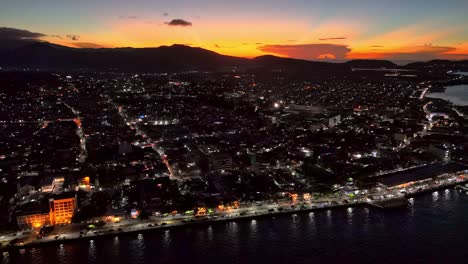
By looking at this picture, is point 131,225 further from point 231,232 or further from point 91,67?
point 91,67

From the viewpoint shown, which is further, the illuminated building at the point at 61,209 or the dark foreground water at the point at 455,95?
the dark foreground water at the point at 455,95

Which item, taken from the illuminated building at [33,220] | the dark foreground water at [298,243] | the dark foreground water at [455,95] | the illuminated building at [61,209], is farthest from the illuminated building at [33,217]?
the dark foreground water at [455,95]

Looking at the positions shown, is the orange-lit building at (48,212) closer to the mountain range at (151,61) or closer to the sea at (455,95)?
the sea at (455,95)

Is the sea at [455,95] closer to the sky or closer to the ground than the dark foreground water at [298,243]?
closer to the sky

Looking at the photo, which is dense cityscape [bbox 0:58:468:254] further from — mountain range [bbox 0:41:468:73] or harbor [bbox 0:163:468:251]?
mountain range [bbox 0:41:468:73]

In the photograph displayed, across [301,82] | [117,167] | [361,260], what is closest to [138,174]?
[117,167]

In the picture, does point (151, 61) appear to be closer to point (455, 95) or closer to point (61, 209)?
point (455, 95)

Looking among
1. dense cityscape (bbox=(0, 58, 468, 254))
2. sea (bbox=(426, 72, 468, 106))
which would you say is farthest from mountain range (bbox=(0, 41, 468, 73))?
dense cityscape (bbox=(0, 58, 468, 254))
